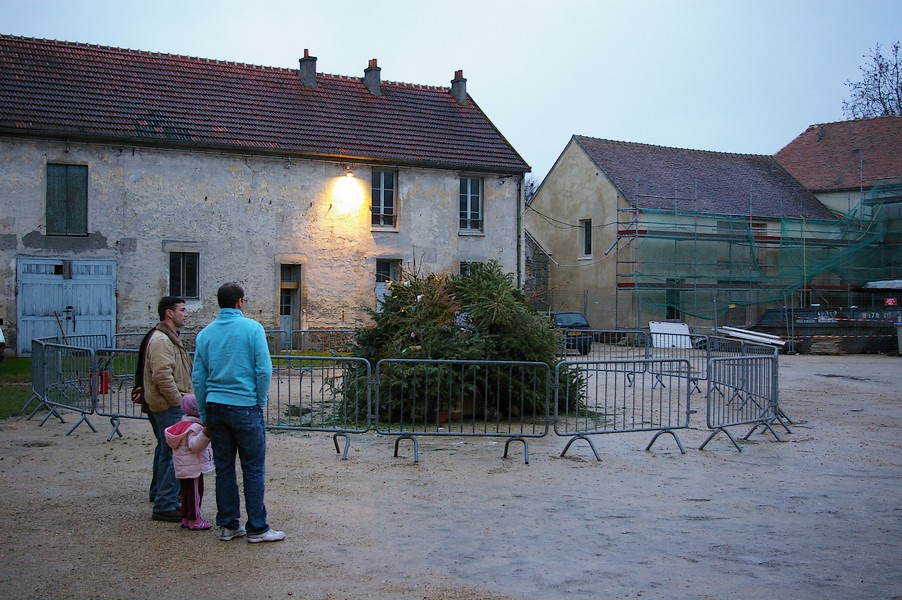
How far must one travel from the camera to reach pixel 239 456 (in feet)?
22.4

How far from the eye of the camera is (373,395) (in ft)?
40.9

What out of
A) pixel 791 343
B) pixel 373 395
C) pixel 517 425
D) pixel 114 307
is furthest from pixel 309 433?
pixel 791 343

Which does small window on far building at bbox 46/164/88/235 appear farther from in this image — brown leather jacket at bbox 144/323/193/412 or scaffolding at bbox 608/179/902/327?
scaffolding at bbox 608/179/902/327

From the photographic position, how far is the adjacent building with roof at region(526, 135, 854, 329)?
3738cm

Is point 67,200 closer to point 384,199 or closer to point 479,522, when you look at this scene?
point 384,199

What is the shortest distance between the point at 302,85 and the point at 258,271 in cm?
705

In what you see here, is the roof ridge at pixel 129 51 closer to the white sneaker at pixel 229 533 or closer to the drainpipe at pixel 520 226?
the drainpipe at pixel 520 226

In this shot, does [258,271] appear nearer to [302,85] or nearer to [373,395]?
[302,85]

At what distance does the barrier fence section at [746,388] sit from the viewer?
1231 centimetres

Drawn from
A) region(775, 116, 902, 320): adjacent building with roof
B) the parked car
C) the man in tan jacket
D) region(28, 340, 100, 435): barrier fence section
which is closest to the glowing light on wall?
the parked car

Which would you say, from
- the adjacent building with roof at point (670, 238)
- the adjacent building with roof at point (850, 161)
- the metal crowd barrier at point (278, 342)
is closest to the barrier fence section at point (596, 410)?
the metal crowd barrier at point (278, 342)

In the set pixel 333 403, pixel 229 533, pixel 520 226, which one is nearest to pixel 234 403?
pixel 229 533

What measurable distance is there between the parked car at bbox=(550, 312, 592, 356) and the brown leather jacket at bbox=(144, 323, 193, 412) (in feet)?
24.7

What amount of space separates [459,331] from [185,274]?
15.4m
